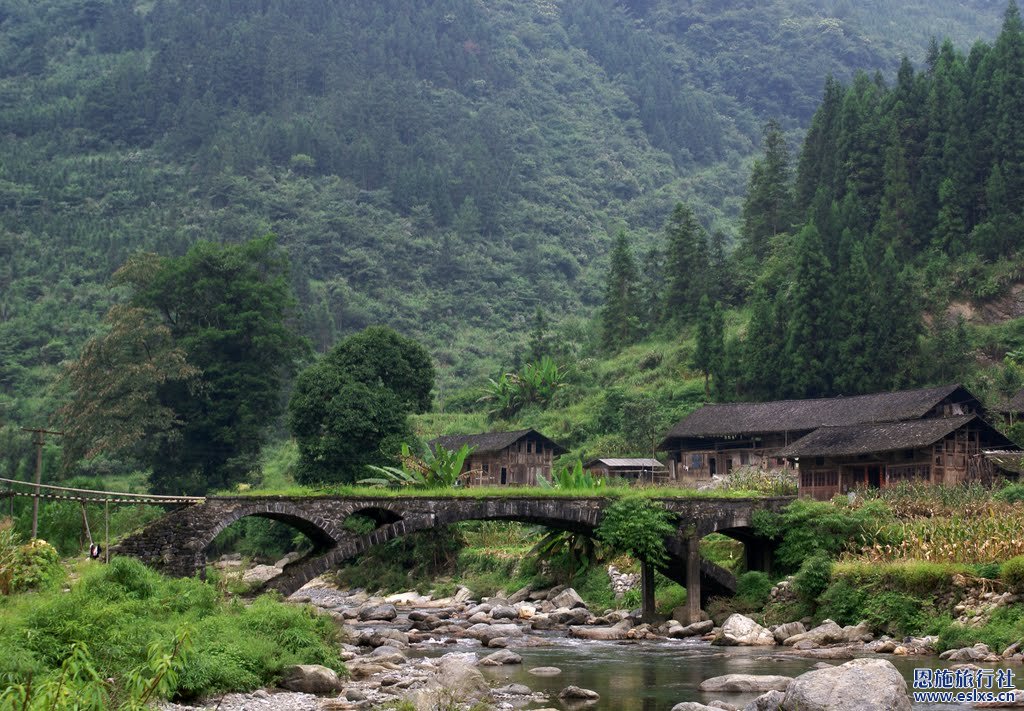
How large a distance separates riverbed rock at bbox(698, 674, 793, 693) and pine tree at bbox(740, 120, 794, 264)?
80.1m

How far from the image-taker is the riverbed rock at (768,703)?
24.5 metres

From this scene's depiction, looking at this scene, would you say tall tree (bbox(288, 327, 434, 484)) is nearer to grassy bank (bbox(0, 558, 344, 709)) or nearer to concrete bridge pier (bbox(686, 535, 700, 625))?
concrete bridge pier (bbox(686, 535, 700, 625))

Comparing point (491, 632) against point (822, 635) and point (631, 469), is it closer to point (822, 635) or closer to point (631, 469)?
point (822, 635)

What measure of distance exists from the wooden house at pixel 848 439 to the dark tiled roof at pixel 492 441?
8784 millimetres

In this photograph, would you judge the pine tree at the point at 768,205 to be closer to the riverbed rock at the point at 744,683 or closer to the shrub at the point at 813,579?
the shrub at the point at 813,579

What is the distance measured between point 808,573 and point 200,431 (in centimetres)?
4560

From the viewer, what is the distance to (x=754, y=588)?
46.0 m

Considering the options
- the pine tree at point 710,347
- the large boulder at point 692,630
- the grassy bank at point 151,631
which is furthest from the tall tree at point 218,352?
the grassy bank at point 151,631

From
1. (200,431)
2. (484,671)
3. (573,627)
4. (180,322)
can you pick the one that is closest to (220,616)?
(484,671)

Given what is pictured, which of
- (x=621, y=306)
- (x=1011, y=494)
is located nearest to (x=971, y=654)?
(x=1011, y=494)

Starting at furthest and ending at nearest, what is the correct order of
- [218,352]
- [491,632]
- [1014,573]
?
[218,352]
[491,632]
[1014,573]

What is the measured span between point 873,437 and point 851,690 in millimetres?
37255

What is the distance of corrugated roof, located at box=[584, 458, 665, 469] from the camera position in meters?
72.6

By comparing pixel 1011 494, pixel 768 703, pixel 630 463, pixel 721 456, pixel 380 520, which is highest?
pixel 721 456
